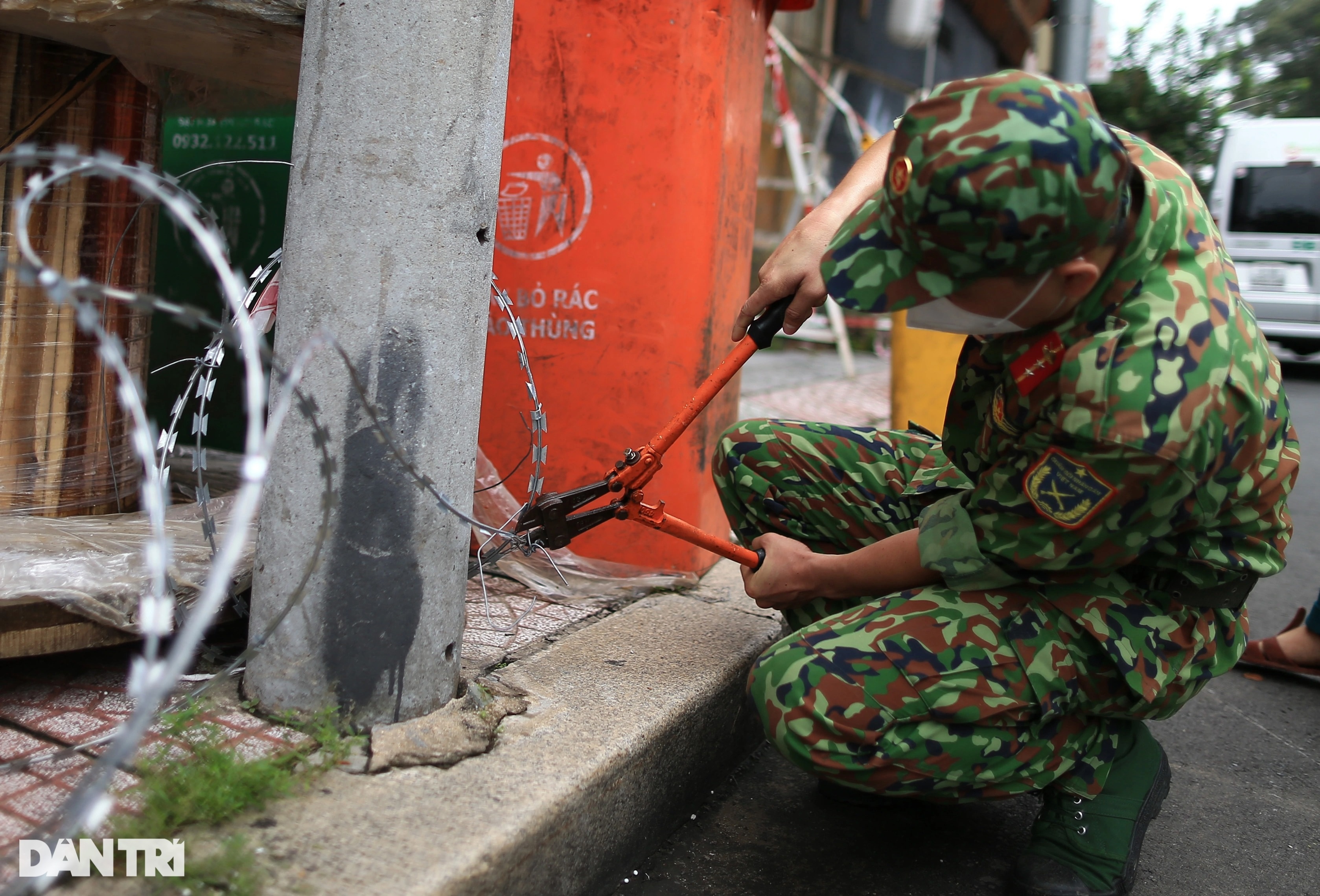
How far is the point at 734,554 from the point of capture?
189 cm

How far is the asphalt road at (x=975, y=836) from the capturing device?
67.1 inches

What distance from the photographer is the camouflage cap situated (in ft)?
4.19

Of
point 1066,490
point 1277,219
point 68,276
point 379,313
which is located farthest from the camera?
point 1277,219

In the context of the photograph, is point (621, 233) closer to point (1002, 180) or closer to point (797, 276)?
point (797, 276)

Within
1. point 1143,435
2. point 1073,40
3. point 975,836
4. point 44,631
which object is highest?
point 1073,40

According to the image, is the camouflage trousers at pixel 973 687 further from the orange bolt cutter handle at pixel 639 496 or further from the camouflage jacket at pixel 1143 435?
the orange bolt cutter handle at pixel 639 496

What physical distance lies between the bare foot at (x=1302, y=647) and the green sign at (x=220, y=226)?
297cm

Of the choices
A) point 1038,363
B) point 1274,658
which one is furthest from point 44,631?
point 1274,658

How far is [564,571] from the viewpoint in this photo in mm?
2512

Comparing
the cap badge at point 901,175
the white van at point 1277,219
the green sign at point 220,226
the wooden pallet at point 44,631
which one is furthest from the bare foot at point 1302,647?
the white van at point 1277,219

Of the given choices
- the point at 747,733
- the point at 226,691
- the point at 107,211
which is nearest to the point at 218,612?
the point at 226,691

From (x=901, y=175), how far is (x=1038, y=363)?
1.17ft

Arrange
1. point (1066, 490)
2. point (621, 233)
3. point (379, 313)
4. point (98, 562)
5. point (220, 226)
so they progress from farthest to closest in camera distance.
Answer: point (220, 226), point (621, 233), point (98, 562), point (379, 313), point (1066, 490)

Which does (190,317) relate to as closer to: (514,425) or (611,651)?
(611,651)
